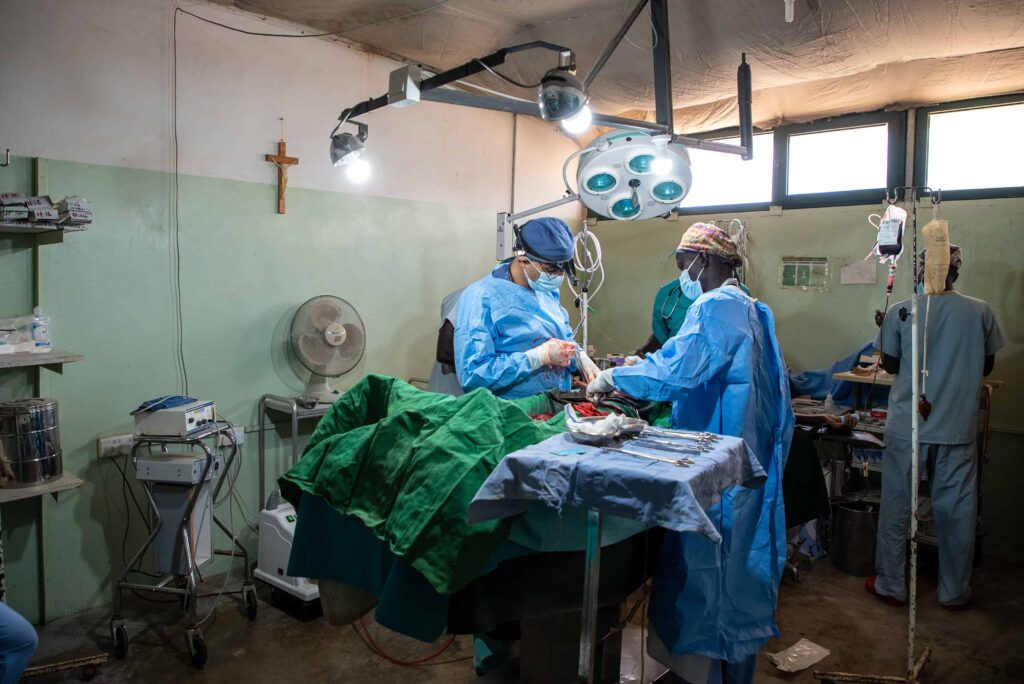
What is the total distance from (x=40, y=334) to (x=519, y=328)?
1.99 metres

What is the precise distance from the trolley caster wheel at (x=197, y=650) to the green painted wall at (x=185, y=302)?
85 centimetres

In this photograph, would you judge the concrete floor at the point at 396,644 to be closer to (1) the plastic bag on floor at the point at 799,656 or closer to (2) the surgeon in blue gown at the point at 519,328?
(1) the plastic bag on floor at the point at 799,656

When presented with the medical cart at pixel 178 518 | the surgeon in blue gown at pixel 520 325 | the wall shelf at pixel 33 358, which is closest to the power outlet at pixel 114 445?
the medical cart at pixel 178 518

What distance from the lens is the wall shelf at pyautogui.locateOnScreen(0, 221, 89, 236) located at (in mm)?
2694

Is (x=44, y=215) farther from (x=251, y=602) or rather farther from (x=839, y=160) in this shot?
(x=839, y=160)

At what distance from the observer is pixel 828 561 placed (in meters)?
4.05

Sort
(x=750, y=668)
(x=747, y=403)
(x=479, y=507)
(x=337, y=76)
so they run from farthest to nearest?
(x=337, y=76) < (x=750, y=668) < (x=747, y=403) < (x=479, y=507)

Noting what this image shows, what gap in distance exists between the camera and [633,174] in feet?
10.3

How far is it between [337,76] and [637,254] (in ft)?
8.74

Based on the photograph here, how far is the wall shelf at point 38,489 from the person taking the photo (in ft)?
8.44

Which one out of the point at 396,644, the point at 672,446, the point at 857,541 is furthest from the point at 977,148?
the point at 396,644

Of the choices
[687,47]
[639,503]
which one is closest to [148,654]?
[639,503]

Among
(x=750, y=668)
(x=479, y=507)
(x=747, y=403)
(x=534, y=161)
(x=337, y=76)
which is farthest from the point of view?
(x=534, y=161)

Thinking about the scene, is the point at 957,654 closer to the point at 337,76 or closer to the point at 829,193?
the point at 829,193
